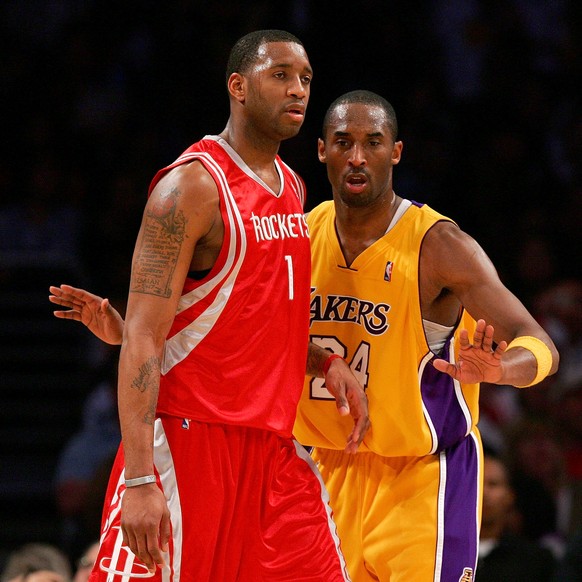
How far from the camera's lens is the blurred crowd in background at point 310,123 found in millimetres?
8633

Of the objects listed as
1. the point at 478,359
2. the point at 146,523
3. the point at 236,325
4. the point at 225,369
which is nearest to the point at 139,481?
the point at 146,523

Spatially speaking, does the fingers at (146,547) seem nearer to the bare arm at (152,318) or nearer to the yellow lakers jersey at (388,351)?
the bare arm at (152,318)

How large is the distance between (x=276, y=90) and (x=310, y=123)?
214 inches

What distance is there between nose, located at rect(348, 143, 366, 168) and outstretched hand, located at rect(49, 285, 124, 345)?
1065 millimetres

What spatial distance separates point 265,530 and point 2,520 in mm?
5009

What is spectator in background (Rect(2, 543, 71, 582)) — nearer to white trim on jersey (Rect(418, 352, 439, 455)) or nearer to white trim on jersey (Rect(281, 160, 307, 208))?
white trim on jersey (Rect(418, 352, 439, 455))

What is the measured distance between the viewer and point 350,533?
456 centimetres

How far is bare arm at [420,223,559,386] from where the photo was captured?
12.8ft

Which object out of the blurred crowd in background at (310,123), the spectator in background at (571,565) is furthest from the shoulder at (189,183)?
the blurred crowd in background at (310,123)

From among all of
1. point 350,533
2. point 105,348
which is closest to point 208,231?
point 350,533

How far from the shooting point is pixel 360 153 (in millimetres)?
4523

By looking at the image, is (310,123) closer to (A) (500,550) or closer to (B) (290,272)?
(A) (500,550)

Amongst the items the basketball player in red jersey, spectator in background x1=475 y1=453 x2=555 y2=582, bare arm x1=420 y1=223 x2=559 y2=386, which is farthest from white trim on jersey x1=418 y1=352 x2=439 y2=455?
spectator in background x1=475 y1=453 x2=555 y2=582

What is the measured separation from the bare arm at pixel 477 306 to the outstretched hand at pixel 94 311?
1173 millimetres
